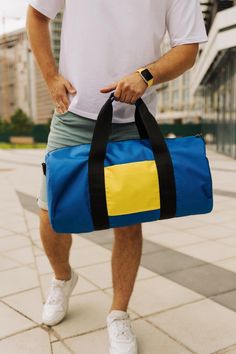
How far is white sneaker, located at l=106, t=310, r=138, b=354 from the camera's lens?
185 centimetres

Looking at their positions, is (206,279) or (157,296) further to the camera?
(206,279)

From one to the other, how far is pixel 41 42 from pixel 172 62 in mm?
611

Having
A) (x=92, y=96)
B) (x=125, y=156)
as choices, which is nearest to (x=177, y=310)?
(x=125, y=156)

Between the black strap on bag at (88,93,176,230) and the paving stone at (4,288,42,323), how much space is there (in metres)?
0.99

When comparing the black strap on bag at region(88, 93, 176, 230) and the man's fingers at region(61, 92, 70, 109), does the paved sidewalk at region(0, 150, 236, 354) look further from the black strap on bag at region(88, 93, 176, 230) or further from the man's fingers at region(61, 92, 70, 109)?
the man's fingers at region(61, 92, 70, 109)

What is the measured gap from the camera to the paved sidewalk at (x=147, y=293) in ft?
6.60

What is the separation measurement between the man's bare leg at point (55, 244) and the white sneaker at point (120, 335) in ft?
1.21

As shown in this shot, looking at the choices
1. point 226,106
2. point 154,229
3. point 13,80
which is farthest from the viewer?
point 13,80

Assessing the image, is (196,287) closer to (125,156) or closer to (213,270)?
(213,270)

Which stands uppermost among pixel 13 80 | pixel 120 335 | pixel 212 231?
pixel 13 80

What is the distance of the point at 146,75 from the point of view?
5.36 feet

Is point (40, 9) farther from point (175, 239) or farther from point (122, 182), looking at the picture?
point (175, 239)

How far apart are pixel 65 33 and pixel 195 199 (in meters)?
0.91

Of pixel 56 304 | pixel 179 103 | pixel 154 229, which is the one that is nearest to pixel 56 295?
pixel 56 304
